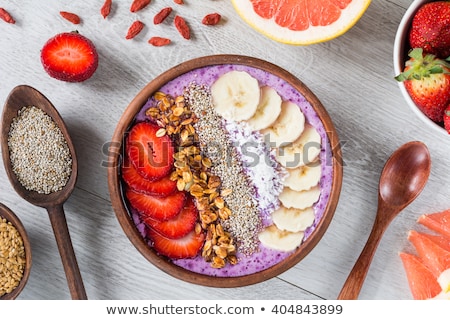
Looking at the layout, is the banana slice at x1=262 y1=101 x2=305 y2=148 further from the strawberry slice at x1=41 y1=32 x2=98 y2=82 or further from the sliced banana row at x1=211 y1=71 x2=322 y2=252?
the strawberry slice at x1=41 y1=32 x2=98 y2=82

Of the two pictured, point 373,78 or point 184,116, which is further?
point 373,78

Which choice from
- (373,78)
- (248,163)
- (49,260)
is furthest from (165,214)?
(373,78)

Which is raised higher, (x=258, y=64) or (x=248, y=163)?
(x=258, y=64)

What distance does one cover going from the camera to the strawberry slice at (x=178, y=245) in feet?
4.01

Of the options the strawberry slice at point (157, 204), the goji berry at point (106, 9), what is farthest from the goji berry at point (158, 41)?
the strawberry slice at point (157, 204)

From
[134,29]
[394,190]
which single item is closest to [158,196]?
[134,29]

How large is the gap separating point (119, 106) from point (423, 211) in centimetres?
75

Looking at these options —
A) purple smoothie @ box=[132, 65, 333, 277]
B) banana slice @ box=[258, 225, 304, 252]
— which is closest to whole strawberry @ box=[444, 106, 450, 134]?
purple smoothie @ box=[132, 65, 333, 277]

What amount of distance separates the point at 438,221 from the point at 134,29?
0.82m

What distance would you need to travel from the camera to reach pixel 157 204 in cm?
121

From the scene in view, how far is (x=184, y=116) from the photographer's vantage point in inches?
47.6

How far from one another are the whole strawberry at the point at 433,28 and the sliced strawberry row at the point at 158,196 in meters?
0.55

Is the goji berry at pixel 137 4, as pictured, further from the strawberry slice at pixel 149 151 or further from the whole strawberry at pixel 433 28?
the whole strawberry at pixel 433 28

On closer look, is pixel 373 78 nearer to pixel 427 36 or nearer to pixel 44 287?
pixel 427 36
